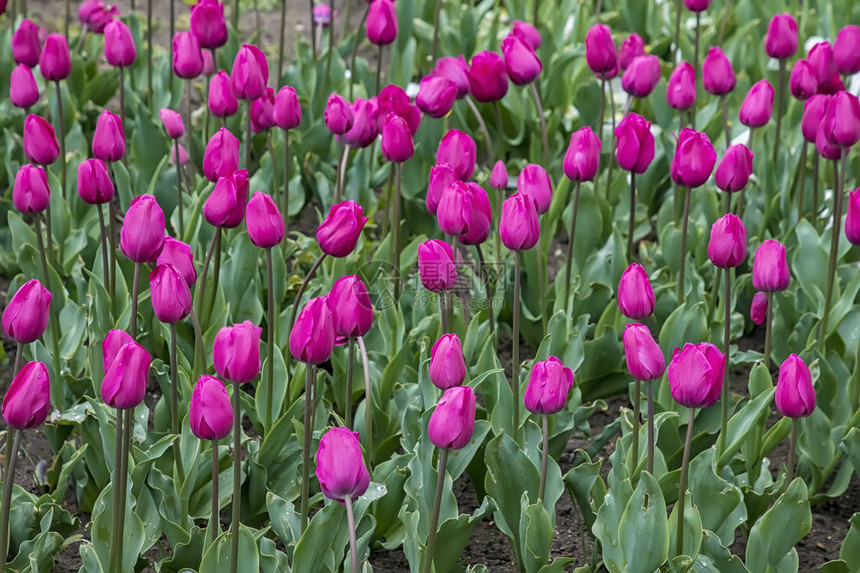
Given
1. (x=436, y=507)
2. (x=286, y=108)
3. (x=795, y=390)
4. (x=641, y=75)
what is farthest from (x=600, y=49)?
(x=436, y=507)

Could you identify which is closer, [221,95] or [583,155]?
[583,155]

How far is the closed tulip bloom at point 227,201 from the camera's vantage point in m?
2.08

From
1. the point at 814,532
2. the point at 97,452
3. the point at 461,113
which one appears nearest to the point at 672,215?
A: the point at 461,113

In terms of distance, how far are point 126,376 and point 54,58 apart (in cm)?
144

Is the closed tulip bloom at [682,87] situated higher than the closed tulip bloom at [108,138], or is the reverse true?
the closed tulip bloom at [682,87]

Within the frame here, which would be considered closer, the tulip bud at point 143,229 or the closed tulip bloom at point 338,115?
the tulip bud at point 143,229

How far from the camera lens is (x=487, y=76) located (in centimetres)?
289

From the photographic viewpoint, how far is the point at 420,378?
230cm

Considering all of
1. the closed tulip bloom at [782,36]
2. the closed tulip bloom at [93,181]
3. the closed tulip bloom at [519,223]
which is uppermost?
the closed tulip bloom at [782,36]

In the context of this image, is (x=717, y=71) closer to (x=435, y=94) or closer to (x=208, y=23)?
(x=435, y=94)

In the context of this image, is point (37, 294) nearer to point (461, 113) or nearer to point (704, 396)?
point (704, 396)

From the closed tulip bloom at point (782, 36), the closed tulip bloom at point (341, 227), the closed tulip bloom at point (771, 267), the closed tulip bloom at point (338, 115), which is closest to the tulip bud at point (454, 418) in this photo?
the closed tulip bloom at point (341, 227)

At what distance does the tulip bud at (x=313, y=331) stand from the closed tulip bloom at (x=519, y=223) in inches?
16.4

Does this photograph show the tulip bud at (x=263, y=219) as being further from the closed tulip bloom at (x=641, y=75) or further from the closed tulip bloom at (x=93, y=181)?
the closed tulip bloom at (x=641, y=75)
